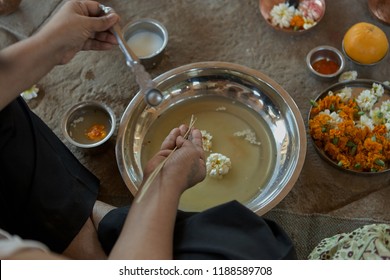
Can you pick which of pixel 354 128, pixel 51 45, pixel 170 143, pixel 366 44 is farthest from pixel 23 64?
pixel 366 44

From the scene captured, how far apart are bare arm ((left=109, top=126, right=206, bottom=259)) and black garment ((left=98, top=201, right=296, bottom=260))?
0.06 m

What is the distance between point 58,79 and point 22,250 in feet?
3.79

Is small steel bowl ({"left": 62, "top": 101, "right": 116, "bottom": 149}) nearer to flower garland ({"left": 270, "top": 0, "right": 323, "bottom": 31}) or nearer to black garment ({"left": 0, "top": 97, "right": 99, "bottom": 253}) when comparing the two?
black garment ({"left": 0, "top": 97, "right": 99, "bottom": 253})

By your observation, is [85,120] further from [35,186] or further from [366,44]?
[366,44]

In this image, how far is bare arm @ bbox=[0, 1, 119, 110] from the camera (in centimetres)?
112

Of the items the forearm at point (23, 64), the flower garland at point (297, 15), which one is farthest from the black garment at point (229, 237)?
the flower garland at point (297, 15)

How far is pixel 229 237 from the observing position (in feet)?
3.40

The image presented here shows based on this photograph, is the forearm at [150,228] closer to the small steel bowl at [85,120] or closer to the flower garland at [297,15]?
the small steel bowl at [85,120]

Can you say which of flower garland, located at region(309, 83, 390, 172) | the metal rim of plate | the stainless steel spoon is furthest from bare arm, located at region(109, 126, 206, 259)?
the metal rim of plate

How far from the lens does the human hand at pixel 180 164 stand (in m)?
1.12

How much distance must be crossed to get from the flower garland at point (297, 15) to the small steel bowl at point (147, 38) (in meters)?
0.47

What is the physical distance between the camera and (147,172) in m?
1.19

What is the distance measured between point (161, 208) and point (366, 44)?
3.59 feet

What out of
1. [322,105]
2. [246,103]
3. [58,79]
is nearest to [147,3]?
[58,79]
